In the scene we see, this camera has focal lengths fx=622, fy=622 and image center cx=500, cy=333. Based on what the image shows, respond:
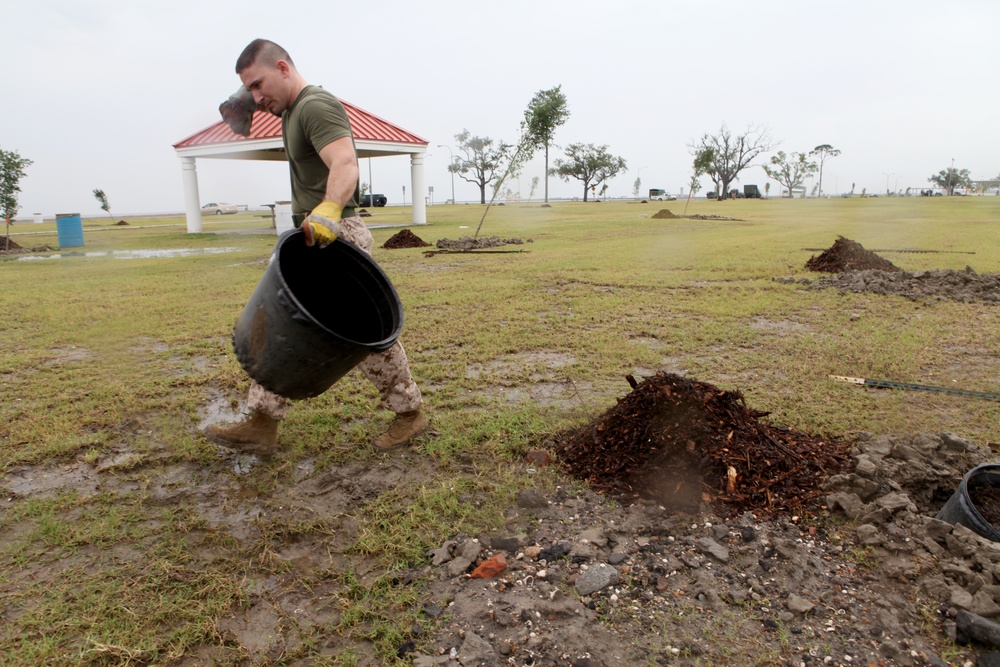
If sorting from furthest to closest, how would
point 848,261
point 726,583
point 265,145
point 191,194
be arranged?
point 191,194, point 265,145, point 848,261, point 726,583

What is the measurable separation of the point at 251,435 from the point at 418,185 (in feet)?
63.2

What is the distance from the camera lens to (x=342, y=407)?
3758mm

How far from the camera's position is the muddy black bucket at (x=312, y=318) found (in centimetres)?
227

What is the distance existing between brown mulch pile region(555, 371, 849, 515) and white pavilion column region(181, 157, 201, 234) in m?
19.7

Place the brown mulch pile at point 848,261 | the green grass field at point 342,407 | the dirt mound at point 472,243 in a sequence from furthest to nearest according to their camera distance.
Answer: the dirt mound at point 472,243 < the brown mulch pile at point 848,261 < the green grass field at point 342,407

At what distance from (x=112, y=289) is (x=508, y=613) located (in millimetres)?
8313

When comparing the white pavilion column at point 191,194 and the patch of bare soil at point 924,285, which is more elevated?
the white pavilion column at point 191,194

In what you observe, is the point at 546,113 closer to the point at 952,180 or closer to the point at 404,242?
the point at 404,242

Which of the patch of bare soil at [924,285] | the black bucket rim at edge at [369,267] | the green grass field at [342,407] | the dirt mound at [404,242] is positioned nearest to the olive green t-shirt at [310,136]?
the black bucket rim at edge at [369,267]

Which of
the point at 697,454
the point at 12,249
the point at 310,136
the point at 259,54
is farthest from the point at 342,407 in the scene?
the point at 12,249

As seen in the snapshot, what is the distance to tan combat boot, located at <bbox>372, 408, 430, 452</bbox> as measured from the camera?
10.5 feet

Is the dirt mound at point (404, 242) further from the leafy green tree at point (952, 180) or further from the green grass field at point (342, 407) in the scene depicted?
the leafy green tree at point (952, 180)

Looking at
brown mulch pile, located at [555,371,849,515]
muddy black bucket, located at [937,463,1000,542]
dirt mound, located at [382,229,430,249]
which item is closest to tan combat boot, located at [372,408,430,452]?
brown mulch pile, located at [555,371,849,515]

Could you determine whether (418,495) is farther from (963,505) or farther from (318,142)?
(963,505)
